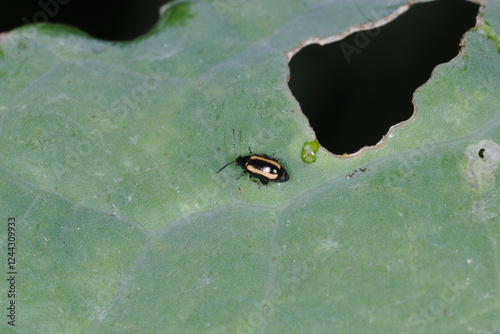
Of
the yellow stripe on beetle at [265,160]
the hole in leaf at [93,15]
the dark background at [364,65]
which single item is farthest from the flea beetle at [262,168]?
the hole in leaf at [93,15]

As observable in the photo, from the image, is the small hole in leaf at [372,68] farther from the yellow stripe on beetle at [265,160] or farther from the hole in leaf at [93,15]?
the hole in leaf at [93,15]

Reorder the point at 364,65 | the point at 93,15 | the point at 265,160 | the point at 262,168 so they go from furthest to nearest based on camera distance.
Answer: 1. the point at 93,15
2. the point at 364,65
3. the point at 265,160
4. the point at 262,168

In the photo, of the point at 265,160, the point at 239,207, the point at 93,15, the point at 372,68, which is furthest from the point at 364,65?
the point at 93,15

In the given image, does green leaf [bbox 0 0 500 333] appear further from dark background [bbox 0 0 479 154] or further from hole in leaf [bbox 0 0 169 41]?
hole in leaf [bbox 0 0 169 41]

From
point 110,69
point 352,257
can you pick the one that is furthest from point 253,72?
point 352,257

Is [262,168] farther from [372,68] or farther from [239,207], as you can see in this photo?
[372,68]

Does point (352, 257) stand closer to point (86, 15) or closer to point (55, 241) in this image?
point (55, 241)

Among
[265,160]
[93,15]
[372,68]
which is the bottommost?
[372,68]
